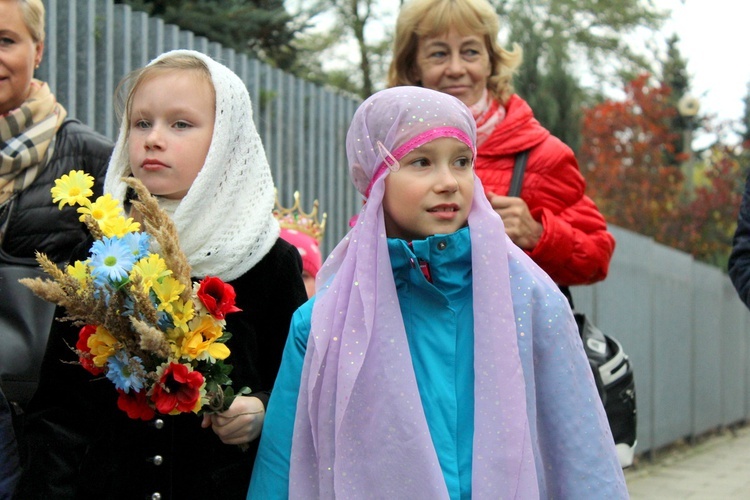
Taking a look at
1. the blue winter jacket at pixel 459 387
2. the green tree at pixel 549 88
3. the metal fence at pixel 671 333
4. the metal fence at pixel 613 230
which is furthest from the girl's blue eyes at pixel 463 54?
the green tree at pixel 549 88

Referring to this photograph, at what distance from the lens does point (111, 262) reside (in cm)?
244

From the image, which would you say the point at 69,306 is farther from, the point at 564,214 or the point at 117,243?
the point at 564,214

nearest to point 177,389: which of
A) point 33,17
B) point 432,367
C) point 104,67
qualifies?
point 432,367

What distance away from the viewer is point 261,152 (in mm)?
3139

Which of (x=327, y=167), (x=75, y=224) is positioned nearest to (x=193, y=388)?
(x=75, y=224)

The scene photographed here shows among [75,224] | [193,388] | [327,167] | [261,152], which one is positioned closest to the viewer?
[193,388]

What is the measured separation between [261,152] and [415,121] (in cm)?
52

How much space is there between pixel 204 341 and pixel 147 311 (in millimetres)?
160

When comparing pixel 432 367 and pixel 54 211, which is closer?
pixel 432 367

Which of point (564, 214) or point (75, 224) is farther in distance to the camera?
point (564, 214)

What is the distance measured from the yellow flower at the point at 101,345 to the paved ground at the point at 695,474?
6.57 metres

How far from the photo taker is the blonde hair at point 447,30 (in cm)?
401

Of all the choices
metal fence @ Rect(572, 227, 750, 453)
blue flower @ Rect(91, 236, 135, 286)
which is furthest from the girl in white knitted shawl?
metal fence @ Rect(572, 227, 750, 453)

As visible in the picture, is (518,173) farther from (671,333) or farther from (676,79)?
(676,79)
